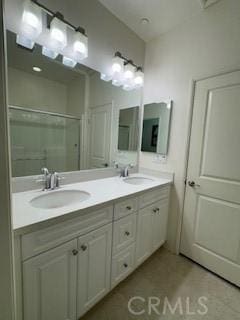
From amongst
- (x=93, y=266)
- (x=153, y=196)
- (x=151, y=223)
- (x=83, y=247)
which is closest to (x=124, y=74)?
(x=153, y=196)

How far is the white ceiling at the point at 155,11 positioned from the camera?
64.0 inches

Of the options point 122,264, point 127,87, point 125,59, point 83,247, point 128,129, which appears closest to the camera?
point 83,247

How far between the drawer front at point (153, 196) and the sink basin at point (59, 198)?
536 mm

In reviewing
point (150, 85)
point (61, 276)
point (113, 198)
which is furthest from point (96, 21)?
point (61, 276)

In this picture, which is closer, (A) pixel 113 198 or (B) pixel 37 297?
(B) pixel 37 297

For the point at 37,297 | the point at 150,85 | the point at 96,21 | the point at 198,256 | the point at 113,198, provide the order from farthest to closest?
the point at 150,85, the point at 198,256, the point at 96,21, the point at 113,198, the point at 37,297

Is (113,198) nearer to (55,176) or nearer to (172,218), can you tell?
(55,176)

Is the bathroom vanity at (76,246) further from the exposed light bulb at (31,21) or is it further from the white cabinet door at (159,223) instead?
the exposed light bulb at (31,21)

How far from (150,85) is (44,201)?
1875 mm

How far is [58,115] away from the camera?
151 centimetres

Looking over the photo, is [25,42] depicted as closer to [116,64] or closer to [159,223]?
[116,64]

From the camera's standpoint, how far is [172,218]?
80.3 inches

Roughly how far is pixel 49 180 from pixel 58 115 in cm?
59

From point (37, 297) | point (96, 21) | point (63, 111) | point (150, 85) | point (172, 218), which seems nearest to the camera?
point (37, 297)
